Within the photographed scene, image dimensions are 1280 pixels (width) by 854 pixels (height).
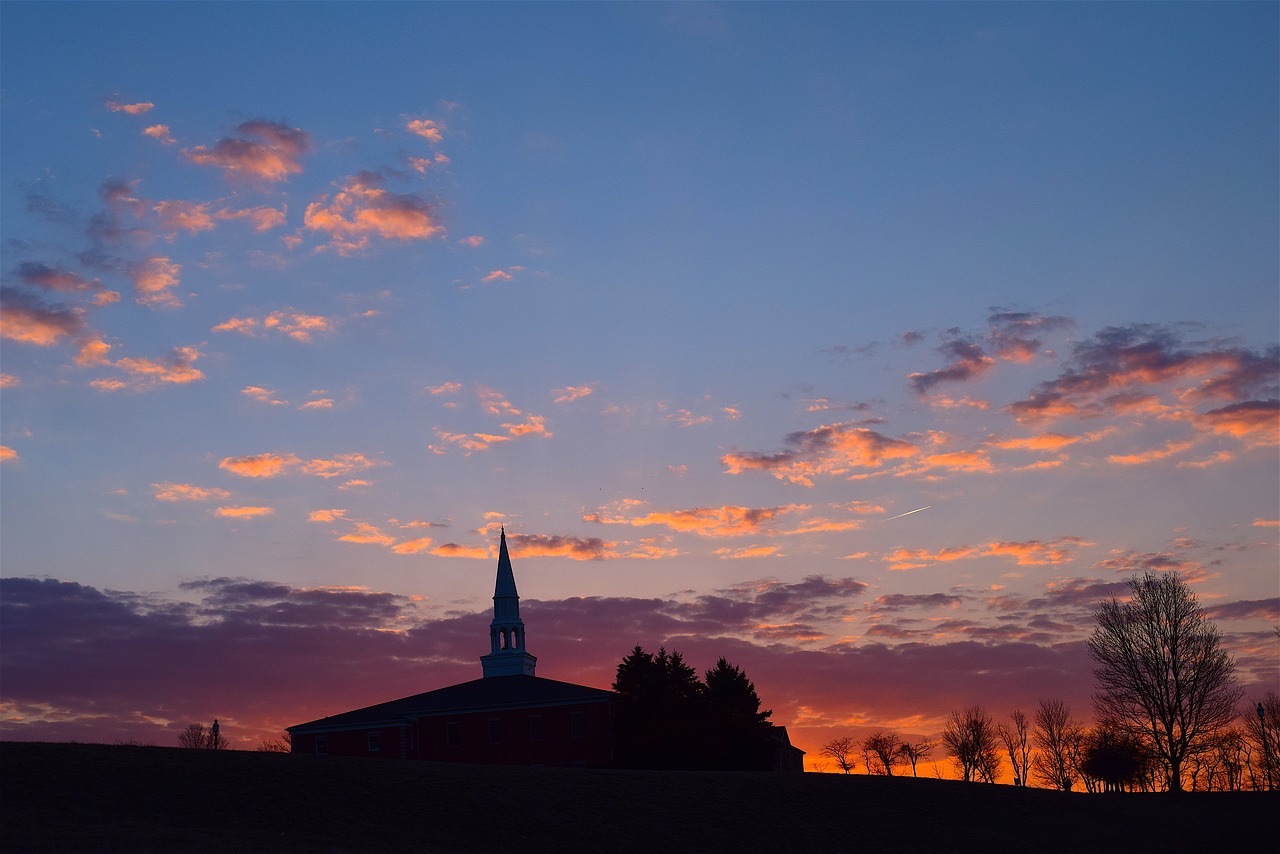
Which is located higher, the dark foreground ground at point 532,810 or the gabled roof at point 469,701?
the gabled roof at point 469,701

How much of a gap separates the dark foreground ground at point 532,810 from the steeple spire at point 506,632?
36.6 m

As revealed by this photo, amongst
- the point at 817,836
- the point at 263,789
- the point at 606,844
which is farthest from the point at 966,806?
the point at 263,789

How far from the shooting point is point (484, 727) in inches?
3238

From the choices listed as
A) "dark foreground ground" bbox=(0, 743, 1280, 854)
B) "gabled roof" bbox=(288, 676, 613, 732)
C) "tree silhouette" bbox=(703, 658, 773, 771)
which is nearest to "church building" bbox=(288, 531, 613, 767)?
"gabled roof" bbox=(288, 676, 613, 732)

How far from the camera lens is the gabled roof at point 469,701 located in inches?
3201

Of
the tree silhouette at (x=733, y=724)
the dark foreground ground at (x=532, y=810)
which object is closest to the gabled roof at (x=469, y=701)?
the tree silhouette at (x=733, y=724)

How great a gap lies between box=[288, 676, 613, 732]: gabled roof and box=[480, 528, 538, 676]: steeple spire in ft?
29.2

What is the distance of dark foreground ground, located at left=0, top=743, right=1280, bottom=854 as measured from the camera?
41.1 meters

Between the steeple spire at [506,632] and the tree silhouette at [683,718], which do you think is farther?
the steeple spire at [506,632]

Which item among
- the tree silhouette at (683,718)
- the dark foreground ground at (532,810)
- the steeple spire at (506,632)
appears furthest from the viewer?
the steeple spire at (506,632)

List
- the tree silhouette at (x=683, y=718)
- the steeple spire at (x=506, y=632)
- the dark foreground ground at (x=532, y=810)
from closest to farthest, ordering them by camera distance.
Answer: the dark foreground ground at (x=532, y=810)
the tree silhouette at (x=683, y=718)
the steeple spire at (x=506, y=632)

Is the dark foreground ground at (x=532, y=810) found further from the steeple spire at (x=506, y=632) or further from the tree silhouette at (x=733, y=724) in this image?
the steeple spire at (x=506, y=632)

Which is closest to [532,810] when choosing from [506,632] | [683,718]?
[683,718]

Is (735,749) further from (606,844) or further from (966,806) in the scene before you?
(606,844)
